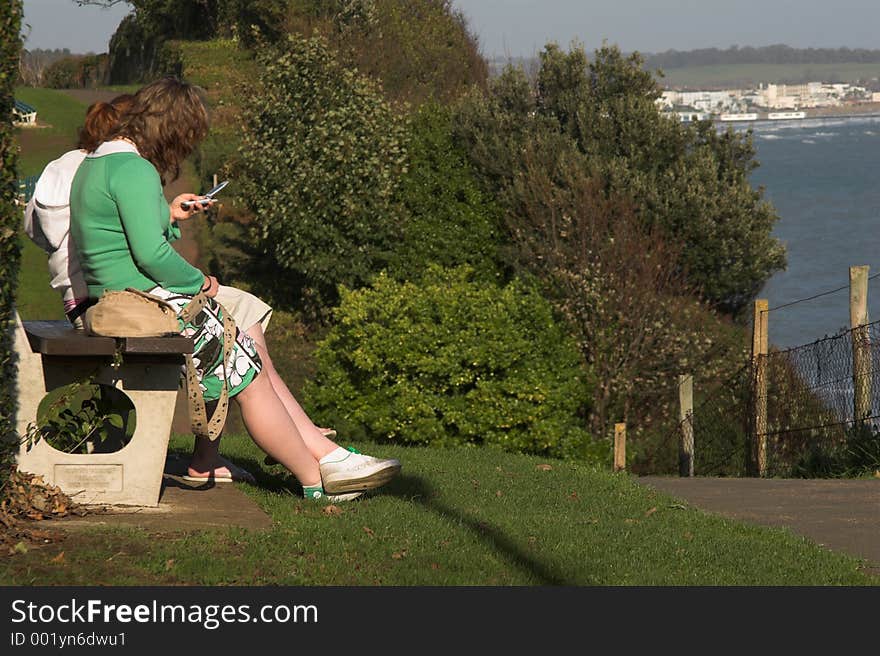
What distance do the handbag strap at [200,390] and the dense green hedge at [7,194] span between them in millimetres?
856

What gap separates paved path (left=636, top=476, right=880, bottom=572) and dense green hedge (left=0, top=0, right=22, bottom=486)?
399 centimetres

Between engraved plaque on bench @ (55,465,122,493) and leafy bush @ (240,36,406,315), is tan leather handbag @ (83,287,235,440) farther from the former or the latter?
leafy bush @ (240,36,406,315)

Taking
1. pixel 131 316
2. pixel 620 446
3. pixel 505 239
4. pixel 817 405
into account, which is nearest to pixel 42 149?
pixel 505 239

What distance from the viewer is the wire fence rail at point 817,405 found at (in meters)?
12.1

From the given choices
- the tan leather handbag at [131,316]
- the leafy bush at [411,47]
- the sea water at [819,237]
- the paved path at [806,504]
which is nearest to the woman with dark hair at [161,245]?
the tan leather handbag at [131,316]

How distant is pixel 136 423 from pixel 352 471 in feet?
3.64

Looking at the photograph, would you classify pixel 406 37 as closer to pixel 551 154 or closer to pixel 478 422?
pixel 551 154

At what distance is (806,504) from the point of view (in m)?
8.52

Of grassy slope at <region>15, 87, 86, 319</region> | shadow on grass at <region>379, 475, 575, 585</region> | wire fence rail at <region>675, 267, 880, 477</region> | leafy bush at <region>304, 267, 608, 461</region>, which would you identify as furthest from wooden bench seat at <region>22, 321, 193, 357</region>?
grassy slope at <region>15, 87, 86, 319</region>

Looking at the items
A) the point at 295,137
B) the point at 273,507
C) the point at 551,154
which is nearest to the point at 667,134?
the point at 551,154

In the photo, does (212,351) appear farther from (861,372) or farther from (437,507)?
(861,372)

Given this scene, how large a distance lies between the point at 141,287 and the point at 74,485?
0.96 meters

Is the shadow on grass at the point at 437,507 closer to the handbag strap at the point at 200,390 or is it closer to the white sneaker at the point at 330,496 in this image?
the white sneaker at the point at 330,496
